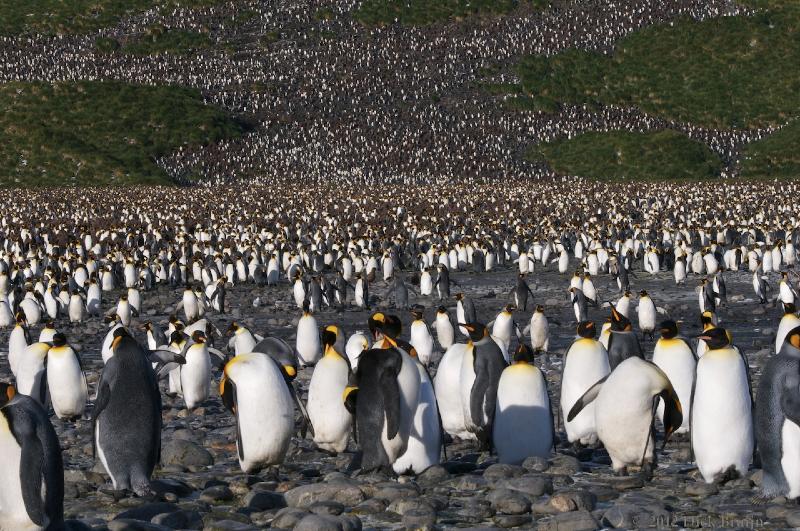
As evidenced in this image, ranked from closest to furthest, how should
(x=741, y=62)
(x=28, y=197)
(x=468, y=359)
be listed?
(x=468, y=359)
(x=28, y=197)
(x=741, y=62)

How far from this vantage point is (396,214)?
39.4 m

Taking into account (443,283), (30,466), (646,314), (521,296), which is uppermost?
(443,283)

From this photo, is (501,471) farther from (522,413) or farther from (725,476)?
(725,476)

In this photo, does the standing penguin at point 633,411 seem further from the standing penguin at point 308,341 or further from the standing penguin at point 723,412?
the standing penguin at point 308,341

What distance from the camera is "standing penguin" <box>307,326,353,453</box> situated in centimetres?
798

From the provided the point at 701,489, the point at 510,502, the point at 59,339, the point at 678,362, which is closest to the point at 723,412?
the point at 701,489

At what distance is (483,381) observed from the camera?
26.3 feet

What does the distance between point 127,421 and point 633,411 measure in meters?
3.11

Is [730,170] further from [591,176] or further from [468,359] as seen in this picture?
[468,359]

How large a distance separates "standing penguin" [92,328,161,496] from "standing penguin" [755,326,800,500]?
363cm

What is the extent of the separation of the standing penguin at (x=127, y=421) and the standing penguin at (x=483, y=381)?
2.25 meters

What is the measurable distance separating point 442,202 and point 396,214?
393 cm

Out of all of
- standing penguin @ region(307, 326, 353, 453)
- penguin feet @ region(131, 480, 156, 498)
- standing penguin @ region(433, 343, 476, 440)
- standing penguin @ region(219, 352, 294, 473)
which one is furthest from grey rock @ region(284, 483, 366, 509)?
standing penguin @ region(433, 343, 476, 440)

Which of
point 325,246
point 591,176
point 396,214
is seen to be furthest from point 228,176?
point 325,246
